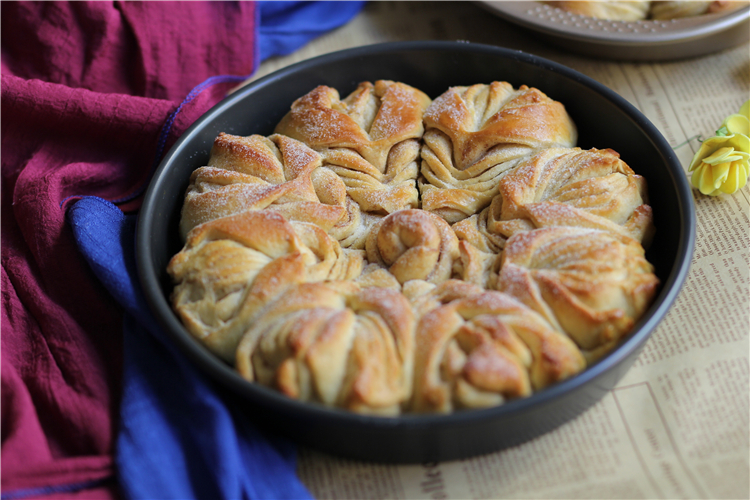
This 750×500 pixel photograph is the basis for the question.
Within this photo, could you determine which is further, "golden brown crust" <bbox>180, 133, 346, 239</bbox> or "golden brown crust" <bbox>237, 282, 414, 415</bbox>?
"golden brown crust" <bbox>180, 133, 346, 239</bbox>

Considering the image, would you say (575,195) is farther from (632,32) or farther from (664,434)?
(632,32)

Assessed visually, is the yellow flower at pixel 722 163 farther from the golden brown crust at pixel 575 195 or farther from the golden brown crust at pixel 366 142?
the golden brown crust at pixel 366 142

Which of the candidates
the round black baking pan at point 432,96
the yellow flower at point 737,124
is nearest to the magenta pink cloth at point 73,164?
the round black baking pan at point 432,96

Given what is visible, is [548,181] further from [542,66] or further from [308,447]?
[308,447]

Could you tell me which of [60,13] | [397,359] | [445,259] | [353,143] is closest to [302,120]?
[353,143]

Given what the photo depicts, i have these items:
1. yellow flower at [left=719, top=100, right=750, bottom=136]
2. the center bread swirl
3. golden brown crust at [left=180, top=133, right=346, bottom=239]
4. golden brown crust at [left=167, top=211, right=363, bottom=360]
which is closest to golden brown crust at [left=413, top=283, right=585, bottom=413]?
the center bread swirl

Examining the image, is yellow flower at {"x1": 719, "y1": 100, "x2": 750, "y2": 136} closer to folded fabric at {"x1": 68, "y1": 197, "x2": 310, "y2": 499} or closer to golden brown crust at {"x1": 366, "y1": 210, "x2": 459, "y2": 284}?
golden brown crust at {"x1": 366, "y1": 210, "x2": 459, "y2": 284}

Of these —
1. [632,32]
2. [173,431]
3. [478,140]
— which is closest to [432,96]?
[478,140]
